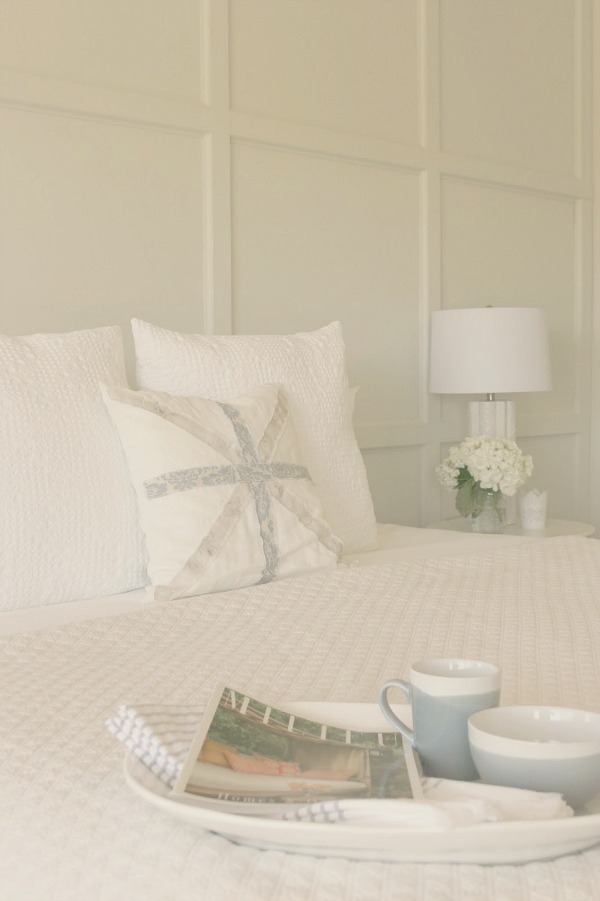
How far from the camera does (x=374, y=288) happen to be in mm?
3129

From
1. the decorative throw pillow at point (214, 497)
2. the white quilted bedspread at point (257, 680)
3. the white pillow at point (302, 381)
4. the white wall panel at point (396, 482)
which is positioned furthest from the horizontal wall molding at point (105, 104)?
the white quilted bedspread at point (257, 680)

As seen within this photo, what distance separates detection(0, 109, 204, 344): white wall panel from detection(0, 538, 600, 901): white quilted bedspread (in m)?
1.05

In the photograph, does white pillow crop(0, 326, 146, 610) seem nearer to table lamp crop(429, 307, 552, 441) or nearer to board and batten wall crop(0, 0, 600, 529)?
board and batten wall crop(0, 0, 600, 529)

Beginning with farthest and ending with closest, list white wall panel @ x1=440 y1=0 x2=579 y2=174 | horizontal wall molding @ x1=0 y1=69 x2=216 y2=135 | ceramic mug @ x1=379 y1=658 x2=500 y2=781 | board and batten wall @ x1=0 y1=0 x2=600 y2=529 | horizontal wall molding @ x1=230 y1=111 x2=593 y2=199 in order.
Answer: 1. white wall panel @ x1=440 y1=0 x2=579 y2=174
2. horizontal wall molding @ x1=230 y1=111 x2=593 y2=199
3. board and batten wall @ x1=0 y1=0 x2=600 y2=529
4. horizontal wall molding @ x1=0 y1=69 x2=216 y2=135
5. ceramic mug @ x1=379 y1=658 x2=500 y2=781

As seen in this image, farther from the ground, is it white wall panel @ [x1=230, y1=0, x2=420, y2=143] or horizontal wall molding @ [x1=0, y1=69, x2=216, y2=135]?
white wall panel @ [x1=230, y1=0, x2=420, y2=143]

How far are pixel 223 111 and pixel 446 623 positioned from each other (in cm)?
175

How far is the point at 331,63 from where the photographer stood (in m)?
2.99

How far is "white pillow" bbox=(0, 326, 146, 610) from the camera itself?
1.73 meters

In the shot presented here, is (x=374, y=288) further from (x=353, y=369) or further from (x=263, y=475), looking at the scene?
(x=263, y=475)

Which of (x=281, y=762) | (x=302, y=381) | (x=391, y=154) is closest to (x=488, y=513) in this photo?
(x=302, y=381)

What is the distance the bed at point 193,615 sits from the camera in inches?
28.2

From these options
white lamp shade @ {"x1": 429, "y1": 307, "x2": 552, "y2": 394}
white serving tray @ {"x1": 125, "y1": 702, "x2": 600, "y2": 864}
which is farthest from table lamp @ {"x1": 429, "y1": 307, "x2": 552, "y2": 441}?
white serving tray @ {"x1": 125, "y1": 702, "x2": 600, "y2": 864}

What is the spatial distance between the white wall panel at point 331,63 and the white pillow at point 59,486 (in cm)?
120

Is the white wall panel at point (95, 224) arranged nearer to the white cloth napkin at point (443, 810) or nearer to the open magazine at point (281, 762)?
the open magazine at point (281, 762)
